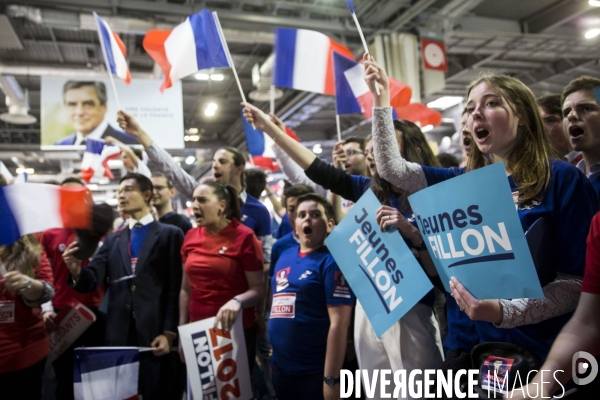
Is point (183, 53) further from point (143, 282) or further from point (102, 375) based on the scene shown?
point (102, 375)

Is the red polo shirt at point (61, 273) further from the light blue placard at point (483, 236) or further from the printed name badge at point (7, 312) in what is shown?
the light blue placard at point (483, 236)

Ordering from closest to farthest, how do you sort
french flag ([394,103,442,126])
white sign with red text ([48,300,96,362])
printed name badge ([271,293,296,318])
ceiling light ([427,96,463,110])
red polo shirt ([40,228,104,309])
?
1. printed name badge ([271,293,296,318])
2. white sign with red text ([48,300,96,362])
3. red polo shirt ([40,228,104,309])
4. french flag ([394,103,442,126])
5. ceiling light ([427,96,463,110])

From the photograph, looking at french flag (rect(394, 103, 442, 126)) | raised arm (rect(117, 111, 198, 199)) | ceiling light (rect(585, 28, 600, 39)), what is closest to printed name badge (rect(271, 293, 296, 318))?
raised arm (rect(117, 111, 198, 199))

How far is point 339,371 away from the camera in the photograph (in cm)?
205

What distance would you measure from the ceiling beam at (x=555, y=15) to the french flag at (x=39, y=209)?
7.38 m

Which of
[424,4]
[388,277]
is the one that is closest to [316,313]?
[388,277]

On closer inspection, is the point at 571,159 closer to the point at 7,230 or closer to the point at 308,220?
the point at 308,220

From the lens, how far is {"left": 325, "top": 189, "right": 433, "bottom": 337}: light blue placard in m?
1.52

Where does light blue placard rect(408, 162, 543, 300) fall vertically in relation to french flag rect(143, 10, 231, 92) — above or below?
below

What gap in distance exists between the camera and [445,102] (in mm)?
9461

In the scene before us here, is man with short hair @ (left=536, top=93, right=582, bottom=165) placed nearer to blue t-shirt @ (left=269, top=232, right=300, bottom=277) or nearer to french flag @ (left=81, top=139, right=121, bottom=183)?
blue t-shirt @ (left=269, top=232, right=300, bottom=277)

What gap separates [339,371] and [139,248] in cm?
150

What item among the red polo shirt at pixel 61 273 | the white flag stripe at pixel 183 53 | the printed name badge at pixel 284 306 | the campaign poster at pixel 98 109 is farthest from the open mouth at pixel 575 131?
the campaign poster at pixel 98 109

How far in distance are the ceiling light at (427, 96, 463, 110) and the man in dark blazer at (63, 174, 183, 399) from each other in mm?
7521
